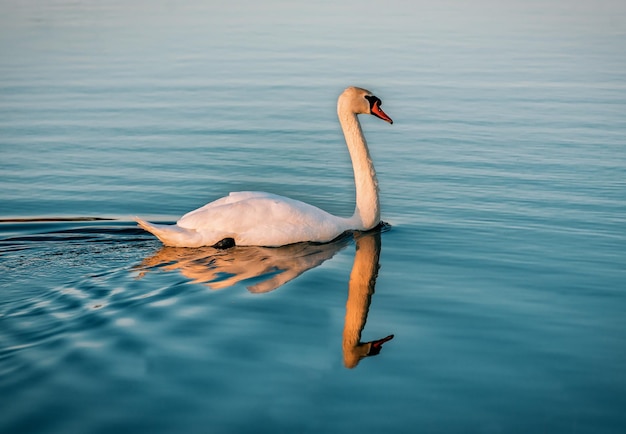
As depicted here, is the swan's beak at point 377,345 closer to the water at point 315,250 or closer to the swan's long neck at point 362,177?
the water at point 315,250

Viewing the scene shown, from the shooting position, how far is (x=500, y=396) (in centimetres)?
726

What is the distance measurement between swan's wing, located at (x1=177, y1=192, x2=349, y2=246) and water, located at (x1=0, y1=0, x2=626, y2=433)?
0.64 feet

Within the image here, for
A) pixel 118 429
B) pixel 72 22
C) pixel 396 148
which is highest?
pixel 72 22

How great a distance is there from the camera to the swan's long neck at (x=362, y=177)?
1191 centimetres

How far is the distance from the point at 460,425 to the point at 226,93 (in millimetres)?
14528

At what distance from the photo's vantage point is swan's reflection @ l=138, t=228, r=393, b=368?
966 centimetres

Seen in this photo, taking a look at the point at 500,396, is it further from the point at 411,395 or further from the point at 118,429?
the point at 118,429

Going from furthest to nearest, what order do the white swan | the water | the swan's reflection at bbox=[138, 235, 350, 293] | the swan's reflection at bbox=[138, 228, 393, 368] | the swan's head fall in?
the swan's head, the white swan, the swan's reflection at bbox=[138, 235, 350, 293], the swan's reflection at bbox=[138, 228, 393, 368], the water

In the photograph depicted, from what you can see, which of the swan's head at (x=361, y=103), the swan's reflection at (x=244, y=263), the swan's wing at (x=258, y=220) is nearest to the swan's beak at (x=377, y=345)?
the swan's reflection at (x=244, y=263)

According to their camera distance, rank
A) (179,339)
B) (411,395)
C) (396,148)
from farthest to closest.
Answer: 1. (396,148)
2. (179,339)
3. (411,395)

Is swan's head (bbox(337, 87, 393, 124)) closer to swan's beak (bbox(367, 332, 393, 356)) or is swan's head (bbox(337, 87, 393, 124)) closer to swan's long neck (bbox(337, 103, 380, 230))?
swan's long neck (bbox(337, 103, 380, 230))

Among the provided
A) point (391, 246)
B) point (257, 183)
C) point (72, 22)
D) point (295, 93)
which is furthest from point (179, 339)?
point (72, 22)

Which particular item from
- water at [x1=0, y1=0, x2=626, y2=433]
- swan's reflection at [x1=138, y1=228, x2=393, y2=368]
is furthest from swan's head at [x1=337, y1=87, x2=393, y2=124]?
swan's reflection at [x1=138, y1=228, x2=393, y2=368]

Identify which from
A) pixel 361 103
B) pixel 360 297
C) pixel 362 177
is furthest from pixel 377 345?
pixel 361 103
